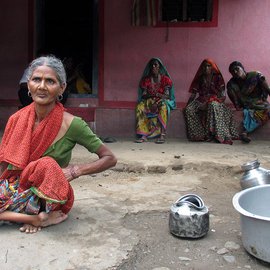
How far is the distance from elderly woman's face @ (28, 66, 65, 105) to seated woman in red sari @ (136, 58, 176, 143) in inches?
158

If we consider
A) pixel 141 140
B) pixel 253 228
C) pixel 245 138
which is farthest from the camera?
pixel 141 140

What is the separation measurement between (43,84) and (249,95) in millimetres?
4782

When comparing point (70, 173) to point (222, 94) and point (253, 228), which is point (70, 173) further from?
point (222, 94)

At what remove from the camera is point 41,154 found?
286 centimetres

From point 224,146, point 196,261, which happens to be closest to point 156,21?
point 224,146

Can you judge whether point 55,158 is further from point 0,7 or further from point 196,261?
point 0,7

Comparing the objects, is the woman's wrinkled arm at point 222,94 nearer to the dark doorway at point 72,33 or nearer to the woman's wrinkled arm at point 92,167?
the dark doorway at point 72,33

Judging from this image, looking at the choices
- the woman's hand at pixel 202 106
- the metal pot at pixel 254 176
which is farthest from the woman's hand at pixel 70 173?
the woman's hand at pixel 202 106

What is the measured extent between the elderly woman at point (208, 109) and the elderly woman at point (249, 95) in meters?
0.19

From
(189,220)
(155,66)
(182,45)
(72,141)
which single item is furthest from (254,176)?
(182,45)

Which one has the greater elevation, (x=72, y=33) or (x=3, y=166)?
(x=72, y=33)

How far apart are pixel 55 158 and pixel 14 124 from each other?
1.18ft

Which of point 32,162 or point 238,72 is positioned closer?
point 32,162

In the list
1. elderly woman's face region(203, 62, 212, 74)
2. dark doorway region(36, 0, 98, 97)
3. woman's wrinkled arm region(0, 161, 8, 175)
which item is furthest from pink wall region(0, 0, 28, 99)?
woman's wrinkled arm region(0, 161, 8, 175)
